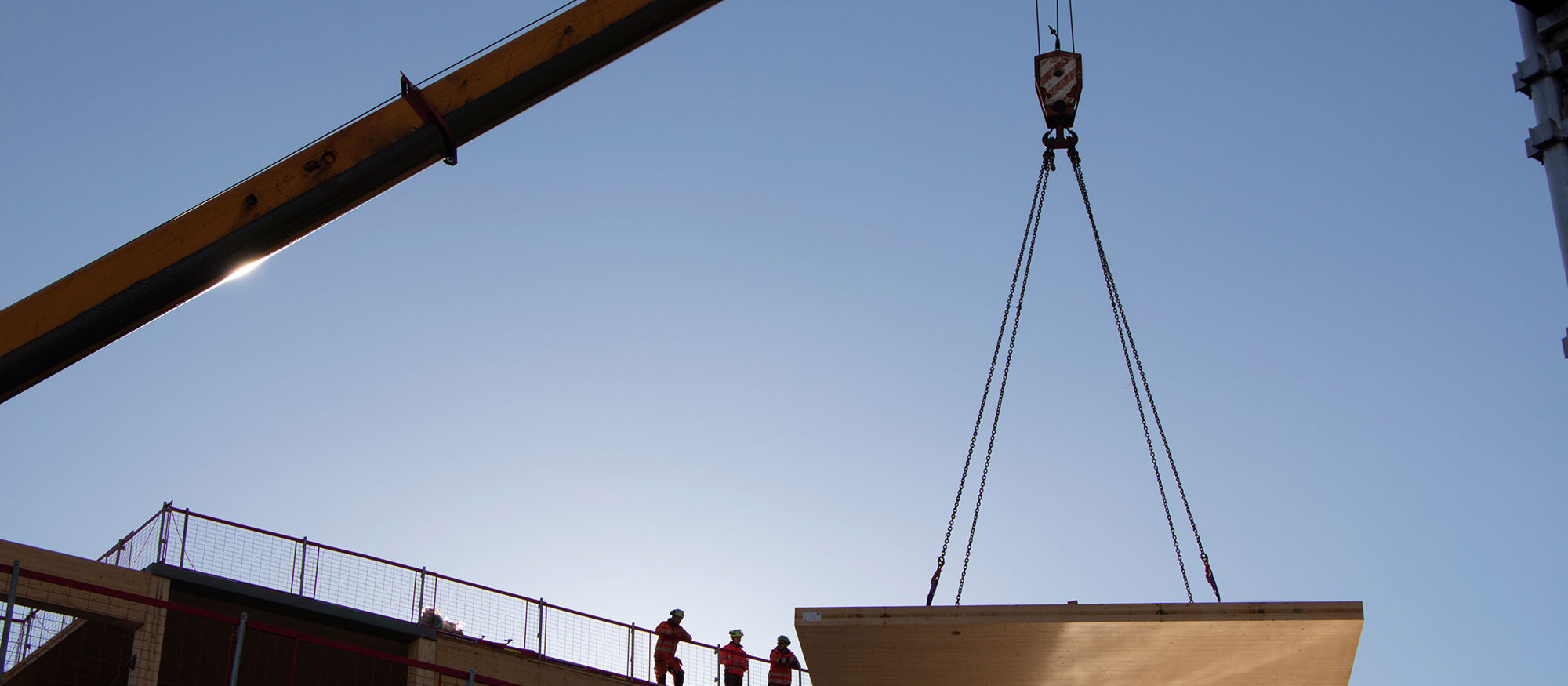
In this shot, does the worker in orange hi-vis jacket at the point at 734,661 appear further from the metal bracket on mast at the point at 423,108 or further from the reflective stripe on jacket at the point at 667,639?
the metal bracket on mast at the point at 423,108

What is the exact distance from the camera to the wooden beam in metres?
15.0

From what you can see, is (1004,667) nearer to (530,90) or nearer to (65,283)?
(530,90)

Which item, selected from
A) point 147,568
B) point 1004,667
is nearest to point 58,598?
point 147,568

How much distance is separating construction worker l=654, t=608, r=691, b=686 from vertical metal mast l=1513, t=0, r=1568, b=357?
55.5ft

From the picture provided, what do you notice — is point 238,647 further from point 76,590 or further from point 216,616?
point 76,590

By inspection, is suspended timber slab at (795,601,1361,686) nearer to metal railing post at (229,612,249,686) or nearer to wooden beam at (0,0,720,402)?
metal railing post at (229,612,249,686)

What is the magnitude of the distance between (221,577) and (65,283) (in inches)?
337

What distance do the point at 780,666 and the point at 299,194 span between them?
1164cm

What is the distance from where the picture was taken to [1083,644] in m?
19.5

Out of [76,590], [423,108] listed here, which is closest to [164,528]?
[76,590]

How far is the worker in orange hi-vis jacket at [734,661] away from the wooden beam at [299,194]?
10839 mm

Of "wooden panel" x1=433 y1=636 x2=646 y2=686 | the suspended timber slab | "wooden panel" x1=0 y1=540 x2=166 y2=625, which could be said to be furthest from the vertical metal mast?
"wooden panel" x1=433 y1=636 x2=646 y2=686

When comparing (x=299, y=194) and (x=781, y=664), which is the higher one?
(x=299, y=194)

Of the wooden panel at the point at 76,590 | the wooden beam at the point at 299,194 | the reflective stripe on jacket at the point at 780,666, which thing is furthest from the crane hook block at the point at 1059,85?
the wooden panel at the point at 76,590
